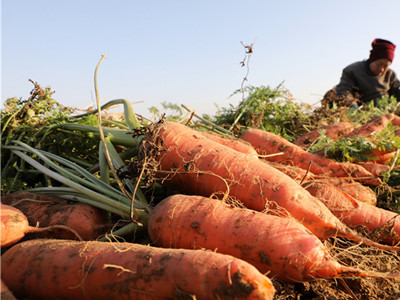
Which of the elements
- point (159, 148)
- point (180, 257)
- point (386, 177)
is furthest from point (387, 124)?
point (180, 257)

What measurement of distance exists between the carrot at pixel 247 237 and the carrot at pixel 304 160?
1100mm

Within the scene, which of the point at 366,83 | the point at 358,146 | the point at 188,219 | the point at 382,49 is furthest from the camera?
the point at 366,83

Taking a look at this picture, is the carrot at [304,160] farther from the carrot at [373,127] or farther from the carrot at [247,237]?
the carrot at [247,237]

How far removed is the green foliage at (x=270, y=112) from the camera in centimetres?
439

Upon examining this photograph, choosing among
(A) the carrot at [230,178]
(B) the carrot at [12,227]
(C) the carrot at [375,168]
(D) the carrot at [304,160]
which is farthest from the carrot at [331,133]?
(B) the carrot at [12,227]

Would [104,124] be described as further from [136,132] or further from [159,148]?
[159,148]

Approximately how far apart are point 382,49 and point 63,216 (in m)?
8.18

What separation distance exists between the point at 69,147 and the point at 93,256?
1.67 meters

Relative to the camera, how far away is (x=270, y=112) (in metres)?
4.60

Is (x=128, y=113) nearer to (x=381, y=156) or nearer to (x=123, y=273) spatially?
(x=123, y=273)

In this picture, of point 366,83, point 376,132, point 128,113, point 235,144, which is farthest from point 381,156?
point 366,83

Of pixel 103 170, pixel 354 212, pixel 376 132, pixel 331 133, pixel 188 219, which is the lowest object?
pixel 354 212

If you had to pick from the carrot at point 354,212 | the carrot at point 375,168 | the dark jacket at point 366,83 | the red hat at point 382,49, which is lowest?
the carrot at point 354,212

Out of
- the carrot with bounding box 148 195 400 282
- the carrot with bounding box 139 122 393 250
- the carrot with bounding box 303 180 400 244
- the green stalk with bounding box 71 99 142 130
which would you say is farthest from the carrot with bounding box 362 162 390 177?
the green stalk with bounding box 71 99 142 130
